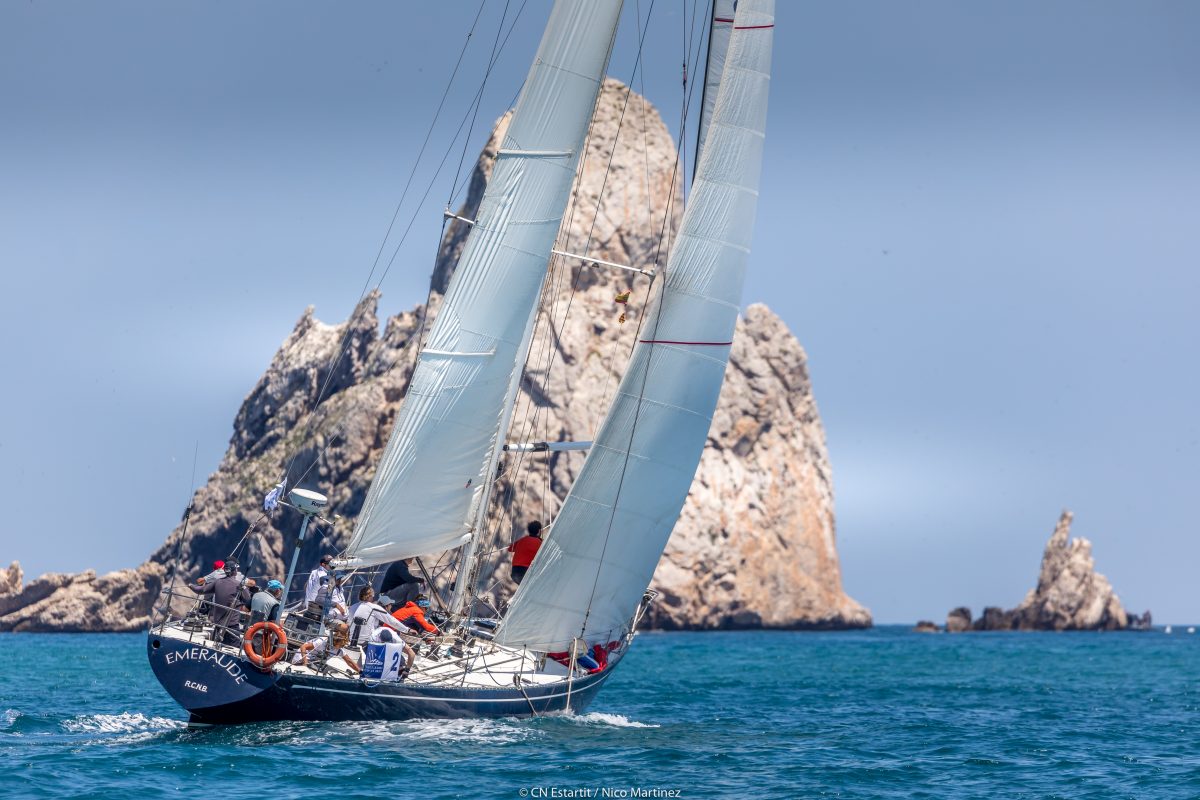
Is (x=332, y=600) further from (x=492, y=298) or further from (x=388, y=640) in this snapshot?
(x=492, y=298)

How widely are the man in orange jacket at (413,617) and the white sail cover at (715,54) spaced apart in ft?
31.5

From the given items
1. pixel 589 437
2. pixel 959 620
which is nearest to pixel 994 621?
pixel 959 620

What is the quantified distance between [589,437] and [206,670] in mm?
61127

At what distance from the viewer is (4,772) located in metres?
17.7

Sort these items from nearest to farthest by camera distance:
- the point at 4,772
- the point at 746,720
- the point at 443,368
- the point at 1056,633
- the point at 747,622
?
the point at 4,772 → the point at 443,368 → the point at 746,720 → the point at 747,622 → the point at 1056,633

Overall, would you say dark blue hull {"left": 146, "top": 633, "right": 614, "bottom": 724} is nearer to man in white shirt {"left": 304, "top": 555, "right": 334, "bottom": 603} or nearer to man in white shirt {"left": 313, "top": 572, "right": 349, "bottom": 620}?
man in white shirt {"left": 313, "top": 572, "right": 349, "bottom": 620}

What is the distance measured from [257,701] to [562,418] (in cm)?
6167

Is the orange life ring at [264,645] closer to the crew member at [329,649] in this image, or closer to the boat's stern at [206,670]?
the boat's stern at [206,670]

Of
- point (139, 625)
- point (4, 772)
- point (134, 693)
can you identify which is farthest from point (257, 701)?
point (139, 625)

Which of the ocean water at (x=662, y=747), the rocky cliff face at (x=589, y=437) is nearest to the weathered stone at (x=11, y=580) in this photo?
the rocky cliff face at (x=589, y=437)

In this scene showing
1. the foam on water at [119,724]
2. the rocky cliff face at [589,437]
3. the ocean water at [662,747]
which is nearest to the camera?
the ocean water at [662,747]

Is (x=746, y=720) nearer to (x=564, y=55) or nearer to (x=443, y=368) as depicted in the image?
(x=443, y=368)

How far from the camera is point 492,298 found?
23.3m

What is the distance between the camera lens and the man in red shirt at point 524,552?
25.2 m
